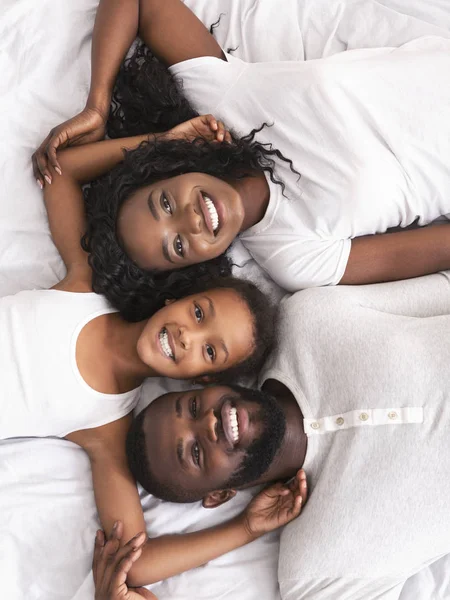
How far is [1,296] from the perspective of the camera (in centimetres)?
132

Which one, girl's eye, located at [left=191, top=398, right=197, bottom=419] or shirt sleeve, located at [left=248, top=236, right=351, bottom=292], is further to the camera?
shirt sleeve, located at [left=248, top=236, right=351, bottom=292]

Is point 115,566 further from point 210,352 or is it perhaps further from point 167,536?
point 210,352

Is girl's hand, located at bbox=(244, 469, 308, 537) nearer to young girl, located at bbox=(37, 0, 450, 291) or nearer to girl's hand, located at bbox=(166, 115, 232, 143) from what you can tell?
young girl, located at bbox=(37, 0, 450, 291)

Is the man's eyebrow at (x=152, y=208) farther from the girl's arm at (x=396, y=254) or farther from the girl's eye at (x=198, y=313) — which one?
the girl's arm at (x=396, y=254)

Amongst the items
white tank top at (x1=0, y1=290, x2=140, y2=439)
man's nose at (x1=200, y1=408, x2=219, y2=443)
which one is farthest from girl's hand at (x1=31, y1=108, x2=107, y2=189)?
man's nose at (x1=200, y1=408, x2=219, y2=443)

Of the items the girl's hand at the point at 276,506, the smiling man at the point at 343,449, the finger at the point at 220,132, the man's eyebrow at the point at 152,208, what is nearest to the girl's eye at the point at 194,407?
the smiling man at the point at 343,449

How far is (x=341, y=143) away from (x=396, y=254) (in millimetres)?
277

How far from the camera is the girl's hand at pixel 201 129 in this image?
1327 millimetres

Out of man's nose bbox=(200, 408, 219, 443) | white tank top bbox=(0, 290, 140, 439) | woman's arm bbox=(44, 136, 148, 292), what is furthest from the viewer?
woman's arm bbox=(44, 136, 148, 292)

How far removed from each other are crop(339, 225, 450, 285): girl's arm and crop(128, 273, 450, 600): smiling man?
5.1 inches

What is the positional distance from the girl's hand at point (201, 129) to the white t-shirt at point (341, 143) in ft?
0.13

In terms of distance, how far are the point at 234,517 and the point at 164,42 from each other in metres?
1.08

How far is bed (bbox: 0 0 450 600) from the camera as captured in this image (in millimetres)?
1191

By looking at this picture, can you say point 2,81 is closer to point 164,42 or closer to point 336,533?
point 164,42
